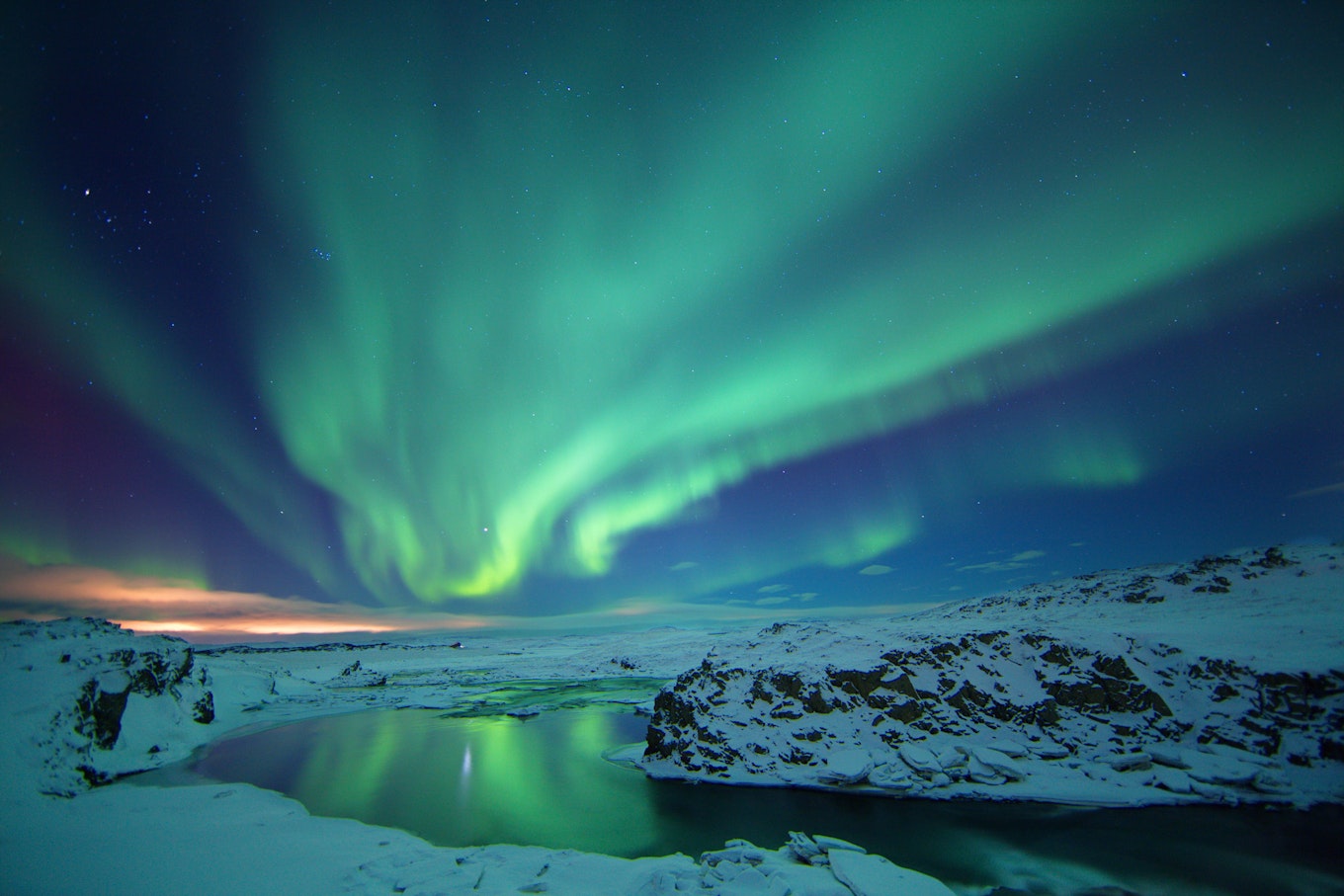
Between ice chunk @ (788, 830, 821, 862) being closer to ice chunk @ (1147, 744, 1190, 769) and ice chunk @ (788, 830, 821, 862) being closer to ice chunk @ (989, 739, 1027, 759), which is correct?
ice chunk @ (989, 739, 1027, 759)

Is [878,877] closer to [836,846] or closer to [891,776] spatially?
[836,846]

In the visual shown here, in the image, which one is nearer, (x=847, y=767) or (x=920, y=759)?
(x=920, y=759)

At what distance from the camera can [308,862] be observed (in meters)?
13.4

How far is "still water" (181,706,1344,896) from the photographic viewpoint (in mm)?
12500

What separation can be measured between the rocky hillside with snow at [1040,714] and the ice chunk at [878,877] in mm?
7534

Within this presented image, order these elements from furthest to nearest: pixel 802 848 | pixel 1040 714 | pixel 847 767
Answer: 1. pixel 1040 714
2. pixel 847 767
3. pixel 802 848

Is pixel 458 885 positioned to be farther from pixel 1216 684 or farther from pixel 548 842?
pixel 1216 684

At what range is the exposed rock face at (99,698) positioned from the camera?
68.7ft

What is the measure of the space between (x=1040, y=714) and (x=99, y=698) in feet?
144

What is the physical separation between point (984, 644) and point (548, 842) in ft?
71.8

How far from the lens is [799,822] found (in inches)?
658

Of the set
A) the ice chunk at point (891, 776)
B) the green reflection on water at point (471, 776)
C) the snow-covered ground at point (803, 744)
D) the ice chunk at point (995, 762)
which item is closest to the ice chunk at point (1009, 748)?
the snow-covered ground at point (803, 744)

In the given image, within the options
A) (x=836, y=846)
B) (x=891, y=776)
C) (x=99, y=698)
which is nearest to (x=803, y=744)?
(x=891, y=776)

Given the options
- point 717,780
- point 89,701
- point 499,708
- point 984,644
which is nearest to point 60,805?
point 89,701
